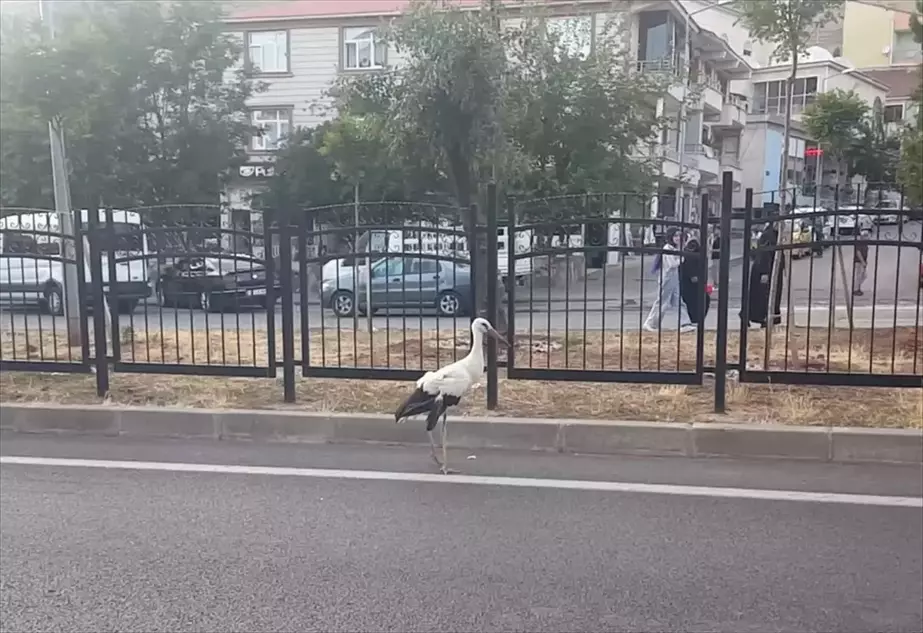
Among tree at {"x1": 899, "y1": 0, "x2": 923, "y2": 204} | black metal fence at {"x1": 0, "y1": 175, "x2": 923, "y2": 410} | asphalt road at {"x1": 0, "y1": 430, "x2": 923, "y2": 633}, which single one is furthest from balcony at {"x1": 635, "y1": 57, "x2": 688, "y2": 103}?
asphalt road at {"x1": 0, "y1": 430, "x2": 923, "y2": 633}

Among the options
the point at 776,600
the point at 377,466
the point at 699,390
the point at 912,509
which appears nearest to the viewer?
the point at 776,600

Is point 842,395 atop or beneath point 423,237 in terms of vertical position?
beneath

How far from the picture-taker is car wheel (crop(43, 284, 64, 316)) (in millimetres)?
9542

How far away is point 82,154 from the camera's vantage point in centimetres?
2269

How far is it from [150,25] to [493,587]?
76.2ft

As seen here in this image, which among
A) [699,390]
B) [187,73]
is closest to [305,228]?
[699,390]

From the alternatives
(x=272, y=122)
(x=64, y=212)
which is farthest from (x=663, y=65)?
(x=64, y=212)

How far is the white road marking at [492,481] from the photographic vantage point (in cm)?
514

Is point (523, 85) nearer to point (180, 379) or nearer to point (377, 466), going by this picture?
point (180, 379)

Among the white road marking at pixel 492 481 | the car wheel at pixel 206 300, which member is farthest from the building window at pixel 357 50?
the white road marking at pixel 492 481

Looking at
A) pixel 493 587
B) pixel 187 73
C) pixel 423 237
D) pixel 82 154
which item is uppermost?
pixel 187 73

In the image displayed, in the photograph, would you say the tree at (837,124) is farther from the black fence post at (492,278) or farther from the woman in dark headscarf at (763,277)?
the black fence post at (492,278)

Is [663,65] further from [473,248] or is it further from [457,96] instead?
[473,248]

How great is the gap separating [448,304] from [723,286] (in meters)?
4.50
